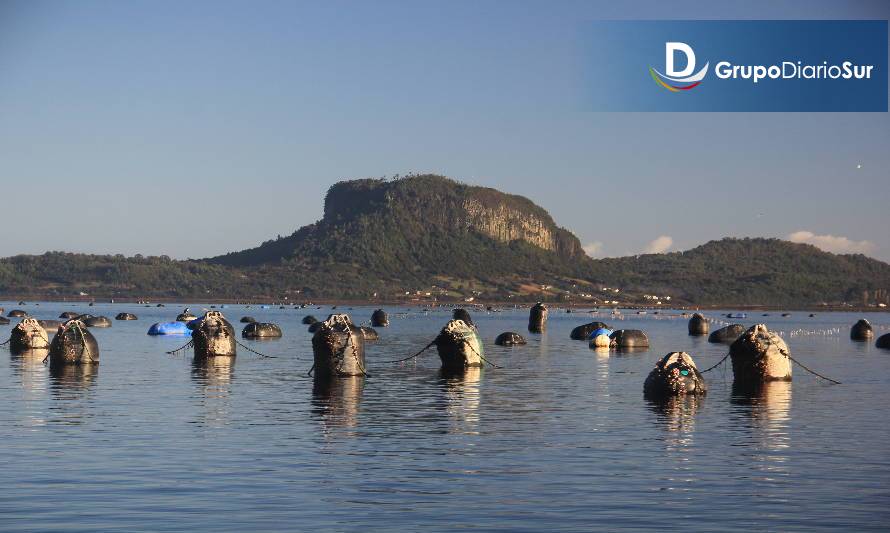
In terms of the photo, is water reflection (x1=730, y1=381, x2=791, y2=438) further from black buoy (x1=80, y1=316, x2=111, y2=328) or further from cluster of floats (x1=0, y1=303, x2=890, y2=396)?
black buoy (x1=80, y1=316, x2=111, y2=328)

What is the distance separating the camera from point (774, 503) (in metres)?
24.1

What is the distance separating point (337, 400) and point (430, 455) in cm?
1511

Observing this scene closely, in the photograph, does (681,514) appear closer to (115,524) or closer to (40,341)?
(115,524)

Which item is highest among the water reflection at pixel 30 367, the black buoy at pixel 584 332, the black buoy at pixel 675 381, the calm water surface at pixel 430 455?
the black buoy at pixel 584 332

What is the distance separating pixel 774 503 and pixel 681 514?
2480mm

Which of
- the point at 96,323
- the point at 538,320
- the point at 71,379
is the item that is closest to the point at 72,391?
the point at 71,379

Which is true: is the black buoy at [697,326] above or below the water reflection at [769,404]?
above

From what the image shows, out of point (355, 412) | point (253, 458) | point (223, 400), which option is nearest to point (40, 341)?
point (223, 400)

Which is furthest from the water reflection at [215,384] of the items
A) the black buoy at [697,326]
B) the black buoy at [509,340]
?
the black buoy at [697,326]

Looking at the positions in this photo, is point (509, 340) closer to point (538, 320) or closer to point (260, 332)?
point (260, 332)

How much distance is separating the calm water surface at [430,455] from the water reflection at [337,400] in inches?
5.9

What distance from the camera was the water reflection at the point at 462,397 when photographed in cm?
3753

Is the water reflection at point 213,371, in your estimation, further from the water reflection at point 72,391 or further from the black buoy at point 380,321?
the black buoy at point 380,321

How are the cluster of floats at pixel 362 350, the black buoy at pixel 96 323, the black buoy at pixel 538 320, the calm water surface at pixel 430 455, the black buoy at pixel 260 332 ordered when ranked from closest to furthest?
the calm water surface at pixel 430 455 → the cluster of floats at pixel 362 350 → the black buoy at pixel 260 332 → the black buoy at pixel 538 320 → the black buoy at pixel 96 323
